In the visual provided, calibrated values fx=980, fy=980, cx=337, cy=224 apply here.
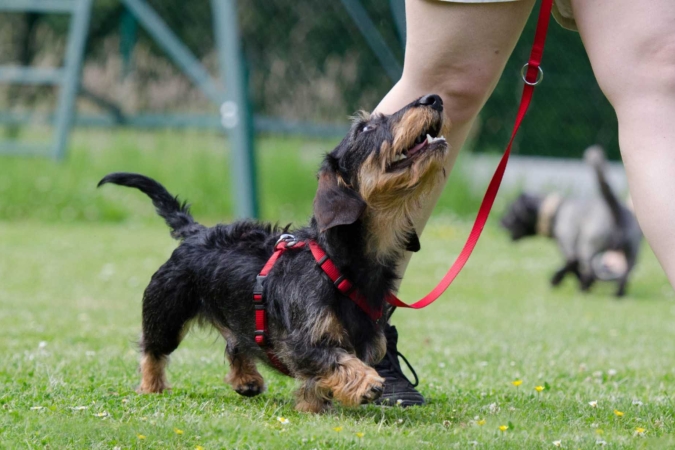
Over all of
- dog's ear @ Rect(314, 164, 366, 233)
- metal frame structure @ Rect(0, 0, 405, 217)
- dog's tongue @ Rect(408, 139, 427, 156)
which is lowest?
dog's ear @ Rect(314, 164, 366, 233)

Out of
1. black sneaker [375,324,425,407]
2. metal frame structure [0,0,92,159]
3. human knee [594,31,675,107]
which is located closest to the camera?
human knee [594,31,675,107]

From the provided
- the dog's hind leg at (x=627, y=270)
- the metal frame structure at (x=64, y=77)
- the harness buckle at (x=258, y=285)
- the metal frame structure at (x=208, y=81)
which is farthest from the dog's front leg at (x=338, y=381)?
the metal frame structure at (x=64, y=77)

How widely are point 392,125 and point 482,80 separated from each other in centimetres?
40

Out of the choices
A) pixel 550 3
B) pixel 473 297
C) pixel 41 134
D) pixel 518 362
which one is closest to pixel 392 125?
pixel 550 3

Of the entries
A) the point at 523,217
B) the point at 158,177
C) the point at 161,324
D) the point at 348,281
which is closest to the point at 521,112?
the point at 348,281

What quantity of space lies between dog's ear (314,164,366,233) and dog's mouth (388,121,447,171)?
19 cm

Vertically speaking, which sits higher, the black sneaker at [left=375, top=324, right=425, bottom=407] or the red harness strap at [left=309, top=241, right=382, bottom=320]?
the red harness strap at [left=309, top=241, right=382, bottom=320]

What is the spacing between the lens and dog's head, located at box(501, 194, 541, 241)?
35.0ft

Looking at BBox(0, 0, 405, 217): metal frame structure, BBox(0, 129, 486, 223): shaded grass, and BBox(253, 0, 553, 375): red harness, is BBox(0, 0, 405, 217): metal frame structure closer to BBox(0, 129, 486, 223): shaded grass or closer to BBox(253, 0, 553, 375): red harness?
BBox(0, 129, 486, 223): shaded grass

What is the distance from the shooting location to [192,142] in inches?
569

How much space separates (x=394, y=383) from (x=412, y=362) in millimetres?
1150

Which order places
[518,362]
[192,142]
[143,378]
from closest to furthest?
1. [143,378]
2. [518,362]
3. [192,142]

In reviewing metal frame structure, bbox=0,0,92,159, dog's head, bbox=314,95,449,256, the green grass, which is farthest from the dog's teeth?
metal frame structure, bbox=0,0,92,159

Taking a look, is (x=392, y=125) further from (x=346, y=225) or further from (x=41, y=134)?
(x=41, y=134)
